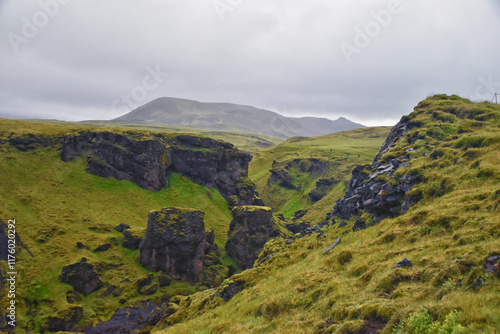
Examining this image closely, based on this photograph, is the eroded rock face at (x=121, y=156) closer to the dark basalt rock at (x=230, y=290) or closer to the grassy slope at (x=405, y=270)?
the grassy slope at (x=405, y=270)

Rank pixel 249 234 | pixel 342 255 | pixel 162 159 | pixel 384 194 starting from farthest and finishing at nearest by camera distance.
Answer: pixel 162 159 → pixel 249 234 → pixel 384 194 → pixel 342 255

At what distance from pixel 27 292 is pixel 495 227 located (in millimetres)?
55366

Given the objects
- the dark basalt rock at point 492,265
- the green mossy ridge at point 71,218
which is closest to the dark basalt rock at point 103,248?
the green mossy ridge at point 71,218

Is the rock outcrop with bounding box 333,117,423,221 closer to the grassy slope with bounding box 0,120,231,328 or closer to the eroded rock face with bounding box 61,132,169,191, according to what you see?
the grassy slope with bounding box 0,120,231,328

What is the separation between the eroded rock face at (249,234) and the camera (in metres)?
63.8

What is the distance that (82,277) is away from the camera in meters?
47.8

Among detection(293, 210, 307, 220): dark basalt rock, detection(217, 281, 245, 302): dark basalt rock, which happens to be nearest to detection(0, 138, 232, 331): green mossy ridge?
detection(293, 210, 307, 220): dark basalt rock

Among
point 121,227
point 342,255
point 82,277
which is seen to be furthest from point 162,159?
point 342,255

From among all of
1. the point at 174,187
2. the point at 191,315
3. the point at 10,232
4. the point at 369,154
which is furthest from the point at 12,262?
the point at 369,154

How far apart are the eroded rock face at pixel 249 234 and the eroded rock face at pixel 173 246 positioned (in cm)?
898

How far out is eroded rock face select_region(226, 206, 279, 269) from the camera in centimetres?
6384

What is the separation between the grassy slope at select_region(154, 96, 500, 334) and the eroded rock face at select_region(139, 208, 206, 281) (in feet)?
89.5

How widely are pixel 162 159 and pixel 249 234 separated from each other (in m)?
37.4

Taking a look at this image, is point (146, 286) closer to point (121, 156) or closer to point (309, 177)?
point (121, 156)
